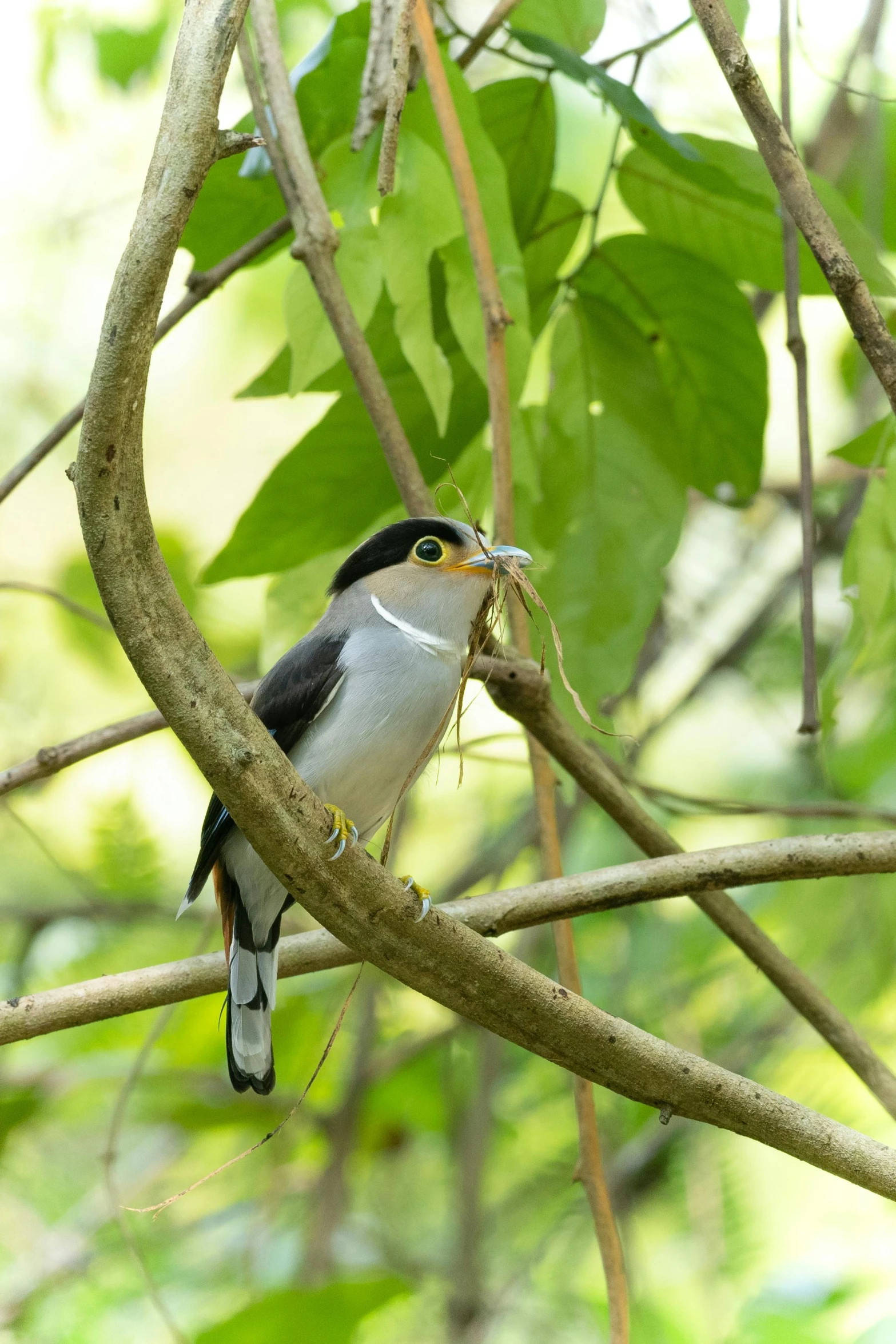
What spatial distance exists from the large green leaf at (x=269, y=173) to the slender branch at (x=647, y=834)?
66 cm

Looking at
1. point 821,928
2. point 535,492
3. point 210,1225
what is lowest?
point 210,1225

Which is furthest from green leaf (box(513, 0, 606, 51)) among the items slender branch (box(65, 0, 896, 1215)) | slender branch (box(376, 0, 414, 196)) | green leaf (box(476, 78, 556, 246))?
slender branch (box(65, 0, 896, 1215))

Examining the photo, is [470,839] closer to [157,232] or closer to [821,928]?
[821,928]

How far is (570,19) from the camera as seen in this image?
1.46 meters

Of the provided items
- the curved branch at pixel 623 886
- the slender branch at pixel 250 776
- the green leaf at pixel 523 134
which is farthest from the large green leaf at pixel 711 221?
the slender branch at pixel 250 776

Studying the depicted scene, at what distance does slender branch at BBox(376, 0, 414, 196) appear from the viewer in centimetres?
101

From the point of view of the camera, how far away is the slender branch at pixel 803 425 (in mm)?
1298

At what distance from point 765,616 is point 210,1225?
174 cm

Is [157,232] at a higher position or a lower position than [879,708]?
lower

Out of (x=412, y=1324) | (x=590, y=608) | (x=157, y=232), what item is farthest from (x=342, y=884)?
(x=412, y=1324)

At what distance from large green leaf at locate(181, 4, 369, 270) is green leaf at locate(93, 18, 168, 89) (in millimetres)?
931

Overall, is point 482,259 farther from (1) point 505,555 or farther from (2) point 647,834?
(2) point 647,834

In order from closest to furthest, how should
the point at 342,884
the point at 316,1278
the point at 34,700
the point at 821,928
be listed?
the point at 342,884, the point at 316,1278, the point at 821,928, the point at 34,700

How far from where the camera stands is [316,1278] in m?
2.26
